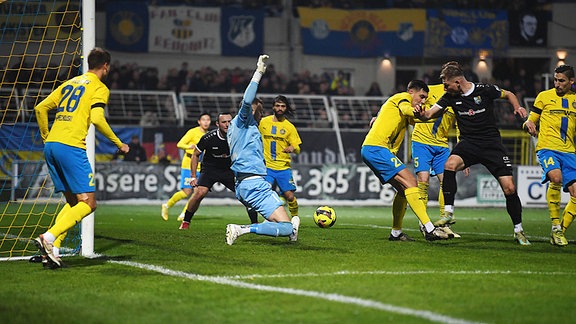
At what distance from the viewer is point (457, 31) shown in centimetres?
3422

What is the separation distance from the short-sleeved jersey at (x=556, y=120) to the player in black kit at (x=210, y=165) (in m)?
5.01

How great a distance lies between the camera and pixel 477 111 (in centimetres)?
1152

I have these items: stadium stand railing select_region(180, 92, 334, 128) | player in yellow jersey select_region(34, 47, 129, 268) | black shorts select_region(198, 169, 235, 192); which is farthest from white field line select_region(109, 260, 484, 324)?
stadium stand railing select_region(180, 92, 334, 128)

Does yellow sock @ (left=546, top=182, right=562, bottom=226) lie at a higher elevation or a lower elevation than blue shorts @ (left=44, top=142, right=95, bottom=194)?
lower

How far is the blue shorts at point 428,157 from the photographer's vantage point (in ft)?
46.3

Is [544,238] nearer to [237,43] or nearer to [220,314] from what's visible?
[220,314]

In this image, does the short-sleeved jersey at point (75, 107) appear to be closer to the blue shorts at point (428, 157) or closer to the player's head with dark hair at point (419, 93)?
the player's head with dark hair at point (419, 93)

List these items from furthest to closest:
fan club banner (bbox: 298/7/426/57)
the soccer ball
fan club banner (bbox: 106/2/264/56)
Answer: fan club banner (bbox: 298/7/426/57) → fan club banner (bbox: 106/2/264/56) → the soccer ball

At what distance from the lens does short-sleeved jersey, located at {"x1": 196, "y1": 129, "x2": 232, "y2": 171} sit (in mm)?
14383

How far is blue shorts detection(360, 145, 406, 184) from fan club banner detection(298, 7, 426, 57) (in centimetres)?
2266

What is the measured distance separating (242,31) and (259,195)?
23.4 meters

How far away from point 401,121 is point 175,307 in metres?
5.80

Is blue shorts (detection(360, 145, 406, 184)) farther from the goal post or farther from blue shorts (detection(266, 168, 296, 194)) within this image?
the goal post

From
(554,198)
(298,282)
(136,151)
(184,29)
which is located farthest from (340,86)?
(298,282)
